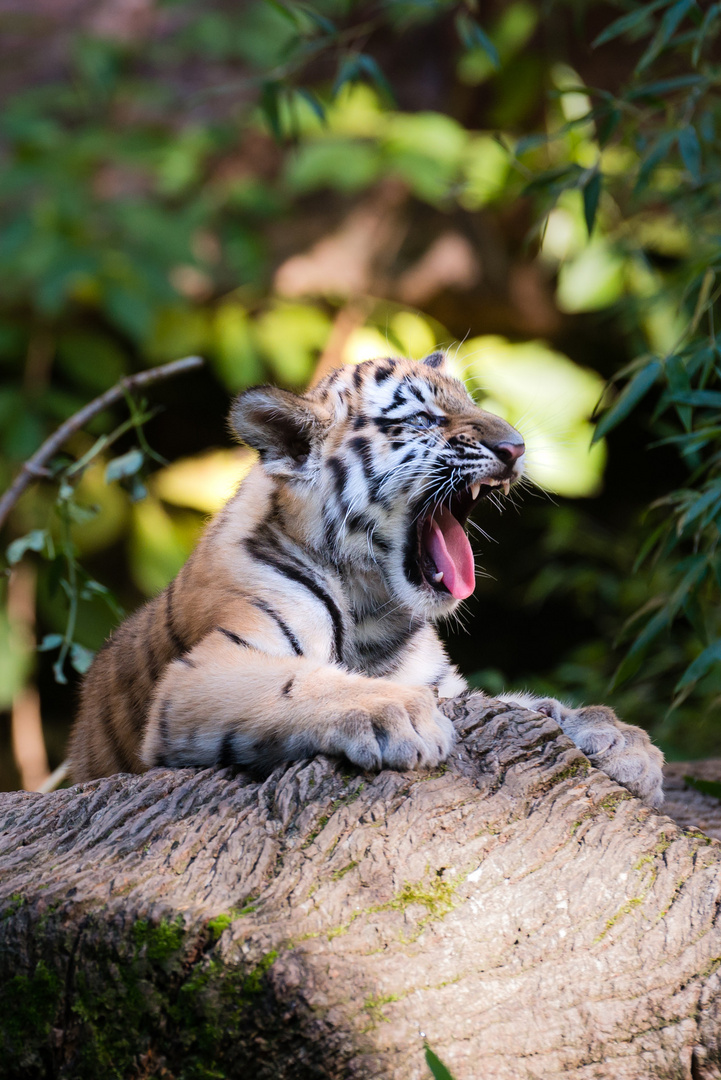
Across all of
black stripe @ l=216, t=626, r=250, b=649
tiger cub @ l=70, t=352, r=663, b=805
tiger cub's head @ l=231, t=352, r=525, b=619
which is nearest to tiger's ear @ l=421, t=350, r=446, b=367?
tiger cub @ l=70, t=352, r=663, b=805

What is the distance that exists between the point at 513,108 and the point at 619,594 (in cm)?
285

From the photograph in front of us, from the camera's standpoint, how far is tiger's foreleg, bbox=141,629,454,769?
149cm

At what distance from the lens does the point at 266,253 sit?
5.18 m

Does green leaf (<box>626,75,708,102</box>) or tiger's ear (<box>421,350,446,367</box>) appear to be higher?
green leaf (<box>626,75,708,102</box>)

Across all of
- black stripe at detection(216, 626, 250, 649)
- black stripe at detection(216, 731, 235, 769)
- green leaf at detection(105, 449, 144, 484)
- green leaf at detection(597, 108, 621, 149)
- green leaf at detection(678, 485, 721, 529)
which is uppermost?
green leaf at detection(597, 108, 621, 149)

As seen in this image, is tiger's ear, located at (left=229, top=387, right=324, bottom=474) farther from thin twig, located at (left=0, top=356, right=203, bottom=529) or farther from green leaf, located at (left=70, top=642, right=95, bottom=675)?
green leaf, located at (left=70, top=642, right=95, bottom=675)

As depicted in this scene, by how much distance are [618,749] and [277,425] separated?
96 centimetres

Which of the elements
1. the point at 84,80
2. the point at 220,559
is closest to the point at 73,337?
the point at 84,80

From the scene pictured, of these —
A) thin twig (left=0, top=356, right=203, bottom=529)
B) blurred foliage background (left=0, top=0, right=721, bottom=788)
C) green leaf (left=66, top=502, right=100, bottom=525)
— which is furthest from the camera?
blurred foliage background (left=0, top=0, right=721, bottom=788)

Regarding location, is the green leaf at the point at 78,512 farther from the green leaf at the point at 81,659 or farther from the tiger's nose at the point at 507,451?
the tiger's nose at the point at 507,451

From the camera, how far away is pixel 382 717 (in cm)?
150

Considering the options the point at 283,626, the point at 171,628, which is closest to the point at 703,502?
the point at 283,626

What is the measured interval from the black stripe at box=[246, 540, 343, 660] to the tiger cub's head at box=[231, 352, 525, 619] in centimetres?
8

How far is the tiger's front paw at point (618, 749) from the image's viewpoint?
168 centimetres
